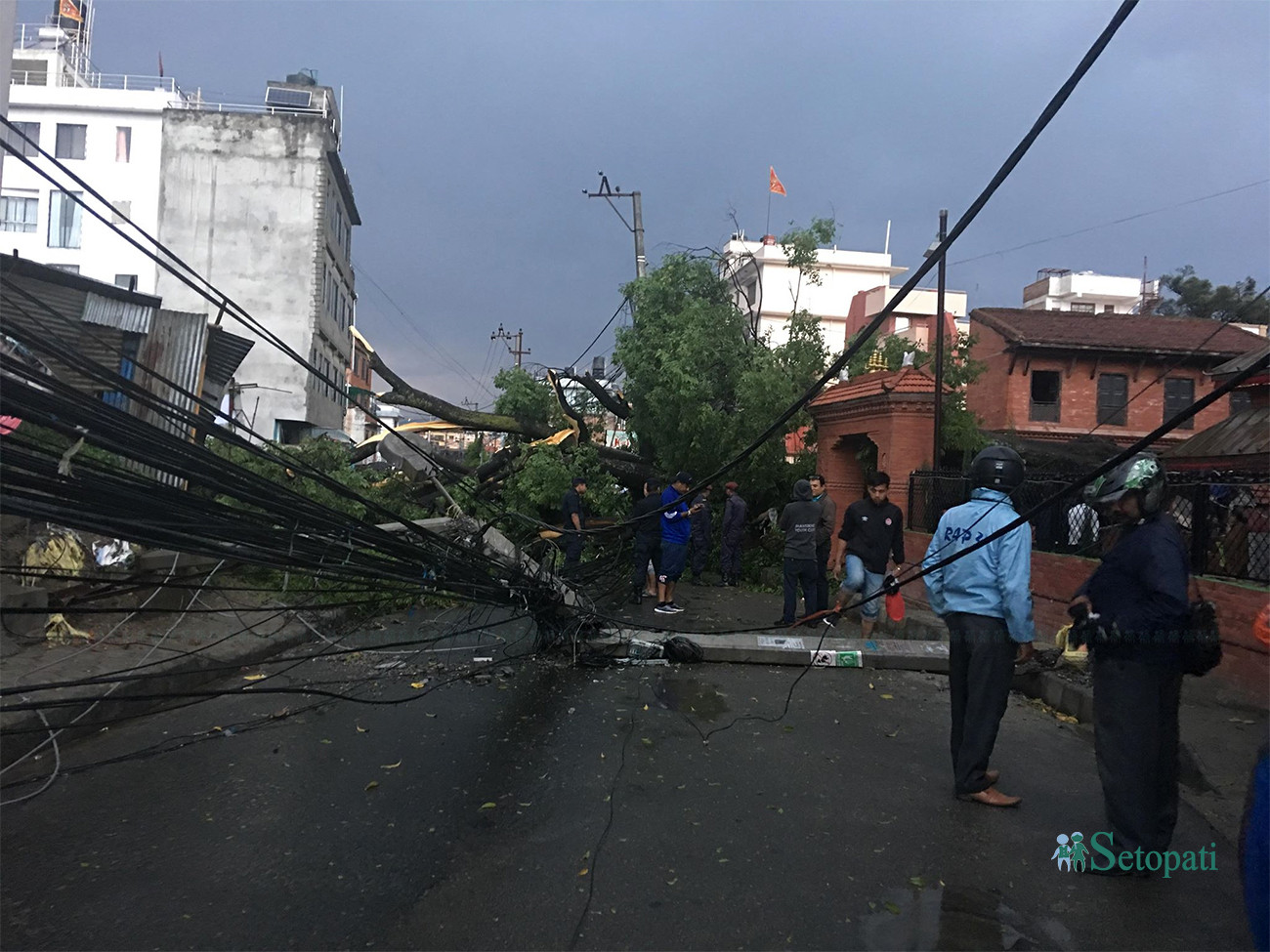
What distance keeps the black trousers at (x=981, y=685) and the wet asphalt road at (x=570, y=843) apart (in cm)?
22

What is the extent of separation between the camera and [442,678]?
689 centimetres

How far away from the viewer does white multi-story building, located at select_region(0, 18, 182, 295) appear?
35.2m

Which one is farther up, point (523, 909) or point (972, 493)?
point (972, 493)

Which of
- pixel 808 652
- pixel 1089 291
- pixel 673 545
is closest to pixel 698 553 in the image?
pixel 673 545

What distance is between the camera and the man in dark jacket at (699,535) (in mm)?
13367

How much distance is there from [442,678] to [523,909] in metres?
3.84

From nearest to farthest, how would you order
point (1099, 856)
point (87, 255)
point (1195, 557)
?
point (1099, 856) → point (1195, 557) → point (87, 255)

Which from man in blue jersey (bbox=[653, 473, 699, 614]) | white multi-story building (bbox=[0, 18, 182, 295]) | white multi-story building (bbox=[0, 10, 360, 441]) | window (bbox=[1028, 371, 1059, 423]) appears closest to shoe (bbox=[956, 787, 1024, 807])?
man in blue jersey (bbox=[653, 473, 699, 614])

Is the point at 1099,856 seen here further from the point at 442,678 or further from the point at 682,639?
the point at 442,678

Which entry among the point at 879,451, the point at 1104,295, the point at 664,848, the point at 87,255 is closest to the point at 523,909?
the point at 664,848

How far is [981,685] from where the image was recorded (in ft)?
14.2

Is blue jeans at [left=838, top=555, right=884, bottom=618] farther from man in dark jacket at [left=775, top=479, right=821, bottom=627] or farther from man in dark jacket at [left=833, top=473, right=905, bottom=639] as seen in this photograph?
man in dark jacket at [left=775, top=479, right=821, bottom=627]

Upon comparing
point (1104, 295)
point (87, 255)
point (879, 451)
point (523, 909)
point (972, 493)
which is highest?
point (1104, 295)

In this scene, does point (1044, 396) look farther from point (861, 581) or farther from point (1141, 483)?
point (1141, 483)
